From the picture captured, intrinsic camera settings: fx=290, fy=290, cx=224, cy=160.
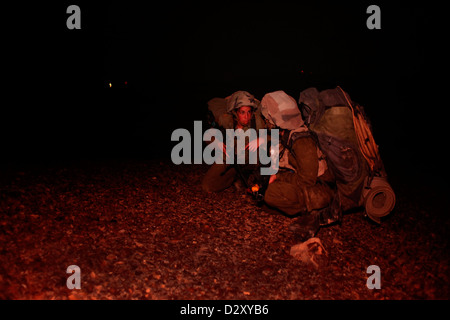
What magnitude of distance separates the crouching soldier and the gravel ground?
0.43 m

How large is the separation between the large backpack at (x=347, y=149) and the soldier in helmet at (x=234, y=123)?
136 cm

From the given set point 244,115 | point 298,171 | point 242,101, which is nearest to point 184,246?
point 298,171

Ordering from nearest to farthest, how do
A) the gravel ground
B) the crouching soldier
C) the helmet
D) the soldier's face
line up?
the gravel ground
the crouching soldier
the helmet
the soldier's face

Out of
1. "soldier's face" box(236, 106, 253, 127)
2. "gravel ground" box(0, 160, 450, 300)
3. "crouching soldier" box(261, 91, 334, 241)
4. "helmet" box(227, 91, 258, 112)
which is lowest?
"gravel ground" box(0, 160, 450, 300)

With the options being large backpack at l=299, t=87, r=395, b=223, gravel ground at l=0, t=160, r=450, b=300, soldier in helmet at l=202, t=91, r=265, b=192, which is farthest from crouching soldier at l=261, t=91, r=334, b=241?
soldier in helmet at l=202, t=91, r=265, b=192

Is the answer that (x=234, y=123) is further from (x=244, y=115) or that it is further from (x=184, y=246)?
(x=184, y=246)

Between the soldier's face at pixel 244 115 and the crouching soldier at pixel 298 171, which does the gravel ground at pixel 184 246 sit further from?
the soldier's face at pixel 244 115

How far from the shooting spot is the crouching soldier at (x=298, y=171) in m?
4.23

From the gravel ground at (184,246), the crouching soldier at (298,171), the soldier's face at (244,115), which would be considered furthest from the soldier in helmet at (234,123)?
the crouching soldier at (298,171)

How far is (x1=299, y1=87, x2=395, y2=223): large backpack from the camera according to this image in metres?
4.00

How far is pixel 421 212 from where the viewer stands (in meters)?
5.93

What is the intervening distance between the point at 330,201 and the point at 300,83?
2808 centimetres

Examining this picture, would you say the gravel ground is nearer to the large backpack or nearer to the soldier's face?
the large backpack

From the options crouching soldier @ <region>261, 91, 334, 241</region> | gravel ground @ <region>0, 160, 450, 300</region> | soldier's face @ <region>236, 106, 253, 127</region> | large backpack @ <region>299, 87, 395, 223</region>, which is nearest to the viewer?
gravel ground @ <region>0, 160, 450, 300</region>
